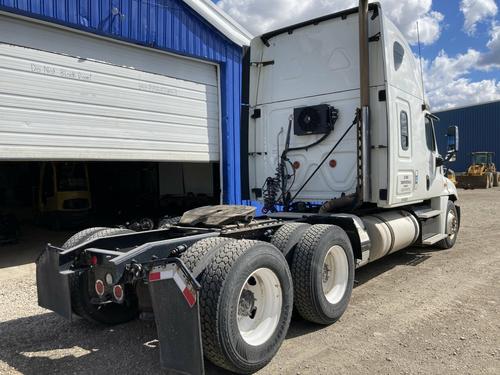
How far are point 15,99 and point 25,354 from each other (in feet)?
15.5

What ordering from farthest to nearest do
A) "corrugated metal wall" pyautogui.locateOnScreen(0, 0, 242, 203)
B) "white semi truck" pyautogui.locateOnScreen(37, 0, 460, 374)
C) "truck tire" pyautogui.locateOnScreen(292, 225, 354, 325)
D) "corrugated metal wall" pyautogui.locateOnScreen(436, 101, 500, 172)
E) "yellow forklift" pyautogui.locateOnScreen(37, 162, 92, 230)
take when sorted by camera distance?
"corrugated metal wall" pyautogui.locateOnScreen(436, 101, 500, 172), "yellow forklift" pyautogui.locateOnScreen(37, 162, 92, 230), "corrugated metal wall" pyautogui.locateOnScreen(0, 0, 242, 203), "truck tire" pyautogui.locateOnScreen(292, 225, 354, 325), "white semi truck" pyautogui.locateOnScreen(37, 0, 460, 374)

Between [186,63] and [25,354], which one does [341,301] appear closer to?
[25,354]

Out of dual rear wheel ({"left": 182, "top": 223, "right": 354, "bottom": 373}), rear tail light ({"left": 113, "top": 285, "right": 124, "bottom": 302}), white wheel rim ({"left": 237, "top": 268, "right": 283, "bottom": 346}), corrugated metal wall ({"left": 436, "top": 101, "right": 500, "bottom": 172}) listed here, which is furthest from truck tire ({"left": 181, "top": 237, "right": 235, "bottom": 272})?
corrugated metal wall ({"left": 436, "top": 101, "right": 500, "bottom": 172})

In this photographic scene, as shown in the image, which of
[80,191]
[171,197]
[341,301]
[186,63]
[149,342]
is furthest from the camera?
[171,197]

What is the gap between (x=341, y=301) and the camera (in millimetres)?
4812

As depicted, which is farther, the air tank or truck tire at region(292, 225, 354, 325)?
the air tank

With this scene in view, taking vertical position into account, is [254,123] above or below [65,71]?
below

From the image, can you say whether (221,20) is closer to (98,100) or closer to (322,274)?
(98,100)

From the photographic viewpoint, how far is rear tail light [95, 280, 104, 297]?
12.2 feet

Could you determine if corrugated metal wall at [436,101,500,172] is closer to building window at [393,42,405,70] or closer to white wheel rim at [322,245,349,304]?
A: building window at [393,42,405,70]

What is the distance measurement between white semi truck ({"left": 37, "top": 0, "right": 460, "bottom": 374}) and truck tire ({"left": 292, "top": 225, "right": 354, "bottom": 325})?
0.01 m

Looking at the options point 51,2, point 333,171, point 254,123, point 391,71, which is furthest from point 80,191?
point 391,71

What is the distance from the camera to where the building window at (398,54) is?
6176 mm

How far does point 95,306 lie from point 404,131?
15.4 ft
